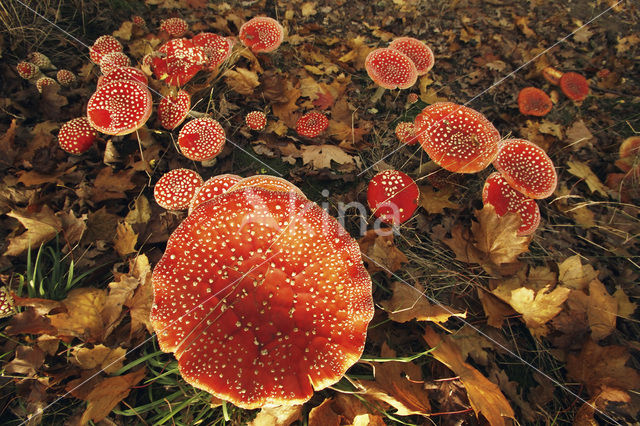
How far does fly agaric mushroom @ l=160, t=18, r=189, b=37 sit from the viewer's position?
4.22 m

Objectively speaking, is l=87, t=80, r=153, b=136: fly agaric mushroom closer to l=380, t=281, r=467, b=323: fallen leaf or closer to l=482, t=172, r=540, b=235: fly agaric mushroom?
l=380, t=281, r=467, b=323: fallen leaf

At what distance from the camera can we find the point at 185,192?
2.93 m

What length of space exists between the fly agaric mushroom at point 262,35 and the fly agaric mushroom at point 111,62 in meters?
1.35

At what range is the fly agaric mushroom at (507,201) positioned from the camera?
3.16 metres

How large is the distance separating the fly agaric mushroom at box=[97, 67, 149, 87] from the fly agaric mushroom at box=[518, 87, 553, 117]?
4.41m

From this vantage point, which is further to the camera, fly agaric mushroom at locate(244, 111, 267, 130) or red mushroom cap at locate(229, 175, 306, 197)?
fly agaric mushroom at locate(244, 111, 267, 130)

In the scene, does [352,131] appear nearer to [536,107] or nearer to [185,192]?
[185,192]

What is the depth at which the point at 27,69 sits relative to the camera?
3.58 meters

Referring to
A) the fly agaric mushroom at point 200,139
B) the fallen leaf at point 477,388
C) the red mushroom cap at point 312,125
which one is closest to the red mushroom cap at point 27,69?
the fly agaric mushroom at point 200,139

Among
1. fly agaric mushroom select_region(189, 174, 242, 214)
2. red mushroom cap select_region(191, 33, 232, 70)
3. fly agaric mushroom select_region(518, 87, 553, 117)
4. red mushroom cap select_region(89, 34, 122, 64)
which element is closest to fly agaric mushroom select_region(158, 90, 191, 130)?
red mushroom cap select_region(191, 33, 232, 70)

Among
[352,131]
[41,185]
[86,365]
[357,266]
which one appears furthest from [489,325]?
[41,185]

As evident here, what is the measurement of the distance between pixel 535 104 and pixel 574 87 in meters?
0.81

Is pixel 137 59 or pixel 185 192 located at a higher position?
pixel 137 59

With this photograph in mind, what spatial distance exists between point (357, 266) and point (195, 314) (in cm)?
110
